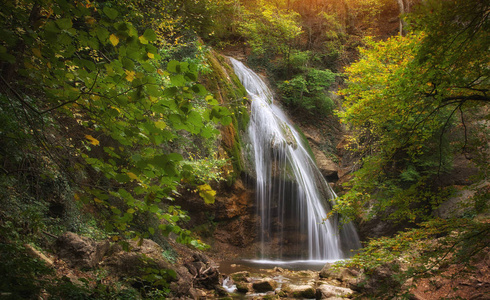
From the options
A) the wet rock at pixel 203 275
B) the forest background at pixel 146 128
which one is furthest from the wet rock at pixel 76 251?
the wet rock at pixel 203 275

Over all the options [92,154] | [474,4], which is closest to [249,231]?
[92,154]

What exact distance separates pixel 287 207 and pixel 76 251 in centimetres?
1033

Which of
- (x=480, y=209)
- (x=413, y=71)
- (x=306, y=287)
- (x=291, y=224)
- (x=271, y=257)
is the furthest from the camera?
(x=291, y=224)

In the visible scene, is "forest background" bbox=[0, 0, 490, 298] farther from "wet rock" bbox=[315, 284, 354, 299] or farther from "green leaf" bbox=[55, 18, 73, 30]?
"wet rock" bbox=[315, 284, 354, 299]

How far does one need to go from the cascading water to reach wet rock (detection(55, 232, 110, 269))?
8829 mm

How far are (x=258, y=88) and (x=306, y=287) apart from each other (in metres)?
12.5

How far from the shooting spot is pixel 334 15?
79.5ft

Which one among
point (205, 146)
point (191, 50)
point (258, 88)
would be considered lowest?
point (205, 146)

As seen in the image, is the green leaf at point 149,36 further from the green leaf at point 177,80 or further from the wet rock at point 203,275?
the wet rock at point 203,275

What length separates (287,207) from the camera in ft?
45.0

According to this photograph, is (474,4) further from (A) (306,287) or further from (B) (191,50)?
(B) (191,50)

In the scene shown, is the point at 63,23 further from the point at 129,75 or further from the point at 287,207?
the point at 287,207

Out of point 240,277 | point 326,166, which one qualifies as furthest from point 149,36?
point 326,166

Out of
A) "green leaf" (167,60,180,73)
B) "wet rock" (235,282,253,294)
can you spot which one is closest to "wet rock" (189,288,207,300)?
"wet rock" (235,282,253,294)
